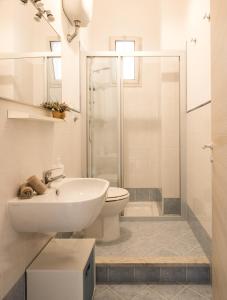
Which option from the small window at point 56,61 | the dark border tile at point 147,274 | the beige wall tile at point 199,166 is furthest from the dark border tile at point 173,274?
the small window at point 56,61

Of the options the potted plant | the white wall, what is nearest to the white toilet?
the white wall

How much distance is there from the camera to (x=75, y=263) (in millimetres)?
1458

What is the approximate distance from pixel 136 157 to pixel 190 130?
40.7 inches

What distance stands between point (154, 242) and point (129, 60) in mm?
2376

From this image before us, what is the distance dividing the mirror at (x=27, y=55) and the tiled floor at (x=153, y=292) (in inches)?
54.4

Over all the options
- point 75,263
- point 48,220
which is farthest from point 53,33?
point 75,263

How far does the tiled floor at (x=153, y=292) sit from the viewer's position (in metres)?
1.79

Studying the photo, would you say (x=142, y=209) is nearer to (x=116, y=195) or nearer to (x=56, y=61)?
(x=116, y=195)

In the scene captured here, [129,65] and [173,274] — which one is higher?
[129,65]

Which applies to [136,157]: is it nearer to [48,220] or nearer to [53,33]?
[53,33]

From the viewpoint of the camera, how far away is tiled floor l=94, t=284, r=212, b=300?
179 cm

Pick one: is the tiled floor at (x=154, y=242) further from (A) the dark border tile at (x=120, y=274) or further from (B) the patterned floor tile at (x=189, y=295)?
(B) the patterned floor tile at (x=189, y=295)

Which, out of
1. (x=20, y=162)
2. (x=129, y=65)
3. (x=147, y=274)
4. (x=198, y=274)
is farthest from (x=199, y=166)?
(x=129, y=65)

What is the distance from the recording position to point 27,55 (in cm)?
151
